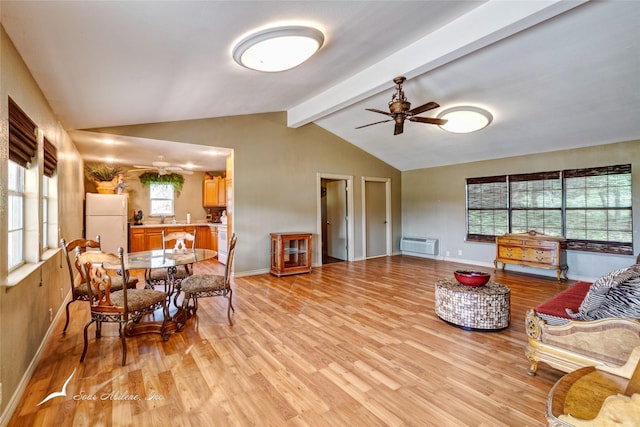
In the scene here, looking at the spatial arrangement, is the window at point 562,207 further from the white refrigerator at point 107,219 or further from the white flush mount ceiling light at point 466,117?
the white refrigerator at point 107,219

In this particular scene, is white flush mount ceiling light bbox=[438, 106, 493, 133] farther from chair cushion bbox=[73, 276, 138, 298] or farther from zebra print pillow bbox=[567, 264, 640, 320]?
chair cushion bbox=[73, 276, 138, 298]

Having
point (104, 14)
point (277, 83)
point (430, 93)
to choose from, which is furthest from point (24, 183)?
point (430, 93)

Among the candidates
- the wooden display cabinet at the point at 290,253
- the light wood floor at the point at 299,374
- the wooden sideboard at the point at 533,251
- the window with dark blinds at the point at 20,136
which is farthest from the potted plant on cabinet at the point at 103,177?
the wooden sideboard at the point at 533,251

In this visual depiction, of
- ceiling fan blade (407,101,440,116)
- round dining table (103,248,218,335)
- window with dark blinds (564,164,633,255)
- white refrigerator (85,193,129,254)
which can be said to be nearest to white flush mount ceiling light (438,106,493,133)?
ceiling fan blade (407,101,440,116)

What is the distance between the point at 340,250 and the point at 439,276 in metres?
2.56

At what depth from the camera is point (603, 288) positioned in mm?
2023

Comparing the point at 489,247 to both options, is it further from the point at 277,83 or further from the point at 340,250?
the point at 277,83

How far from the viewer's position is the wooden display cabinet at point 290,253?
5.51 meters

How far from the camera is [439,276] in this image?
5.50 meters

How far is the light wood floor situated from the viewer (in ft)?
5.92

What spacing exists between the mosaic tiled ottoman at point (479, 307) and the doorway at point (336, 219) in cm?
365

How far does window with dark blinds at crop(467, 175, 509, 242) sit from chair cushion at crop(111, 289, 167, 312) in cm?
629

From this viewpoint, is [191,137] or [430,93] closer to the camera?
[430,93]

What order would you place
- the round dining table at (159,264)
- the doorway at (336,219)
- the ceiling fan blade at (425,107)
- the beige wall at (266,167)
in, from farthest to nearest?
the doorway at (336,219), the beige wall at (266,167), the ceiling fan blade at (425,107), the round dining table at (159,264)
